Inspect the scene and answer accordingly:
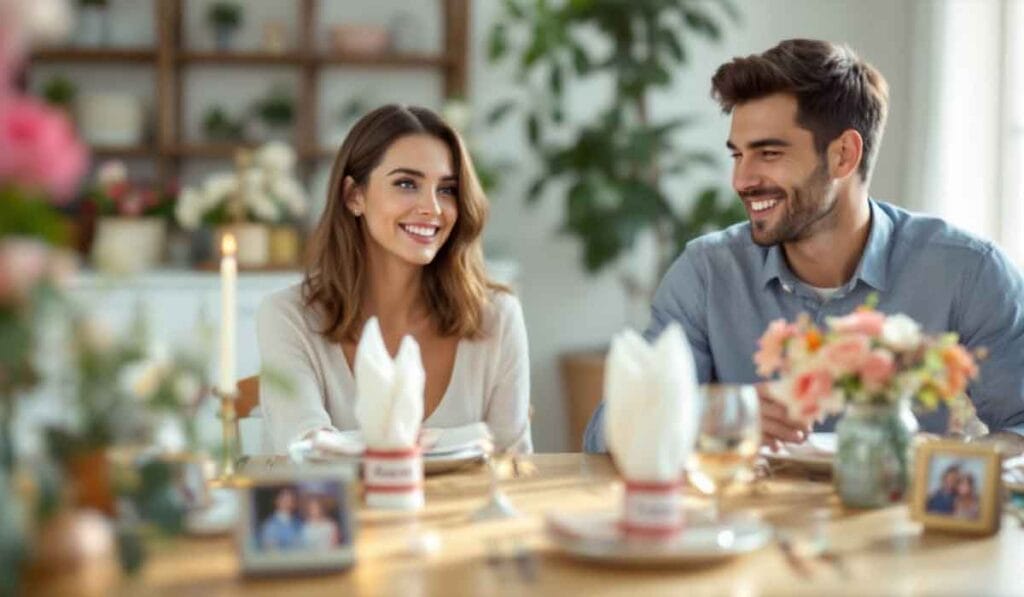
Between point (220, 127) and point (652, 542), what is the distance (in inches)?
168

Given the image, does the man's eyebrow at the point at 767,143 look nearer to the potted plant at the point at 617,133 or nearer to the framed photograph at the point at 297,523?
the framed photograph at the point at 297,523

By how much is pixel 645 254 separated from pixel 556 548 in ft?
14.1

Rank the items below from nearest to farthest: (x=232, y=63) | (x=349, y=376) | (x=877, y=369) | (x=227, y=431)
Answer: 1. (x=877, y=369)
2. (x=227, y=431)
3. (x=349, y=376)
4. (x=232, y=63)

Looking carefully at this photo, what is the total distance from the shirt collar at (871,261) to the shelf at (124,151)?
10.7 feet

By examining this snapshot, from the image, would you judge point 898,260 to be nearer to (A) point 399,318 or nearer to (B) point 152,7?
(A) point 399,318

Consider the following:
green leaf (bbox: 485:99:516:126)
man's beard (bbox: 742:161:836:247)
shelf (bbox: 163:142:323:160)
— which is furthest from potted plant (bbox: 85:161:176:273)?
man's beard (bbox: 742:161:836:247)

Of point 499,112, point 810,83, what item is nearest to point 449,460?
point 810,83

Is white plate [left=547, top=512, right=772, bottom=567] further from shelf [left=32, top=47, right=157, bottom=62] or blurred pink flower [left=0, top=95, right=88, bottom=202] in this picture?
shelf [left=32, top=47, right=157, bottom=62]

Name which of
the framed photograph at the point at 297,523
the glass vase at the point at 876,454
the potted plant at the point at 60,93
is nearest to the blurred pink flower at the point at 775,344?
the glass vase at the point at 876,454

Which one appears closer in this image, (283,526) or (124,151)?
(283,526)

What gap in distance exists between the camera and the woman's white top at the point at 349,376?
2.68 m

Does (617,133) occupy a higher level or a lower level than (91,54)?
lower

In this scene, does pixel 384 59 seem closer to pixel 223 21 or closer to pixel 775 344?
pixel 223 21

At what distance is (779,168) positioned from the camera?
2863 mm
